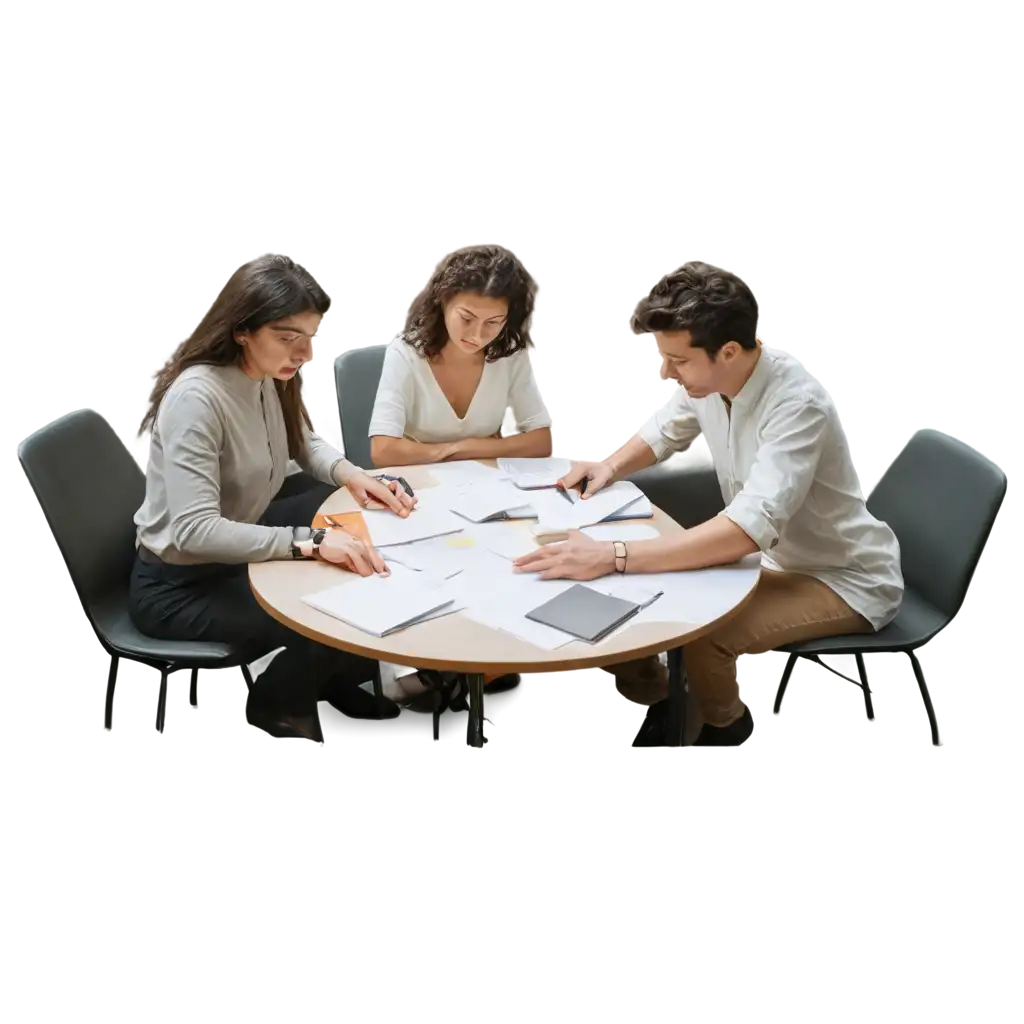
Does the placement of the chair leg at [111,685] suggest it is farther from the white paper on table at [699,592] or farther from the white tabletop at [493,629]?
the white paper on table at [699,592]

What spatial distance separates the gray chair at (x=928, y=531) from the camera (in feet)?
6.43

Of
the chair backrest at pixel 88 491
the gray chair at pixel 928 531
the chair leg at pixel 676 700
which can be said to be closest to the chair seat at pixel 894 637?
the gray chair at pixel 928 531

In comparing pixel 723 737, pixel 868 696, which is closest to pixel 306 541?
pixel 723 737

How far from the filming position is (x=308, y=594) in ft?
5.70

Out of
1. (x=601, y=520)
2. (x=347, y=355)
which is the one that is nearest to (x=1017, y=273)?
(x=601, y=520)

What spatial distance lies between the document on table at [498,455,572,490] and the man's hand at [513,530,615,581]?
1.48 ft

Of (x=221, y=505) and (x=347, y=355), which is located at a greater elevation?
(x=347, y=355)

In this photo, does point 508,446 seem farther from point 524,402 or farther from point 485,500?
point 485,500

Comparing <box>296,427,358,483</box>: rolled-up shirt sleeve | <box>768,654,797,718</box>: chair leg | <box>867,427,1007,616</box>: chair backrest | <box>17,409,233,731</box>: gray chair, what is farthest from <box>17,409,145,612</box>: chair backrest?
<box>867,427,1007,616</box>: chair backrest

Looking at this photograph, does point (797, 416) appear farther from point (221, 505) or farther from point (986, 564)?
point (221, 505)

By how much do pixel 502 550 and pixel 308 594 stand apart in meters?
0.42

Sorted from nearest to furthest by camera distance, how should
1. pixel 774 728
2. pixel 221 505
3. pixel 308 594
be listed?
pixel 308 594, pixel 221 505, pixel 774 728

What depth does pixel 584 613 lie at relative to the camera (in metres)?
1.67

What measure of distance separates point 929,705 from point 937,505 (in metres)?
0.45
